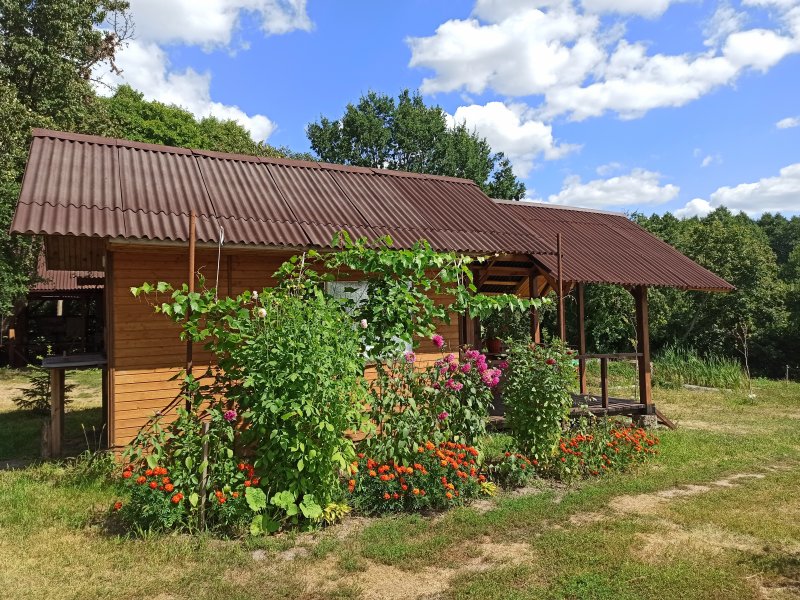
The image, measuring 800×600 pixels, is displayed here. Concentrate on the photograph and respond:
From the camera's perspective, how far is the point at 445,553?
14.7ft

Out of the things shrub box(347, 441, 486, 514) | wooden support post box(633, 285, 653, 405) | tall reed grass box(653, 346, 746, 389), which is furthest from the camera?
tall reed grass box(653, 346, 746, 389)

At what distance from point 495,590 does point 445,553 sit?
68 cm

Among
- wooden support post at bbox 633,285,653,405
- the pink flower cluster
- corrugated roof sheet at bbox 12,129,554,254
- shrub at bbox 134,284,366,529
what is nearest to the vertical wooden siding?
corrugated roof sheet at bbox 12,129,554,254

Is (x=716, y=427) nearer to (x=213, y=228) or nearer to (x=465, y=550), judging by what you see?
(x=465, y=550)

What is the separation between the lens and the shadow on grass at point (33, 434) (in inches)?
303

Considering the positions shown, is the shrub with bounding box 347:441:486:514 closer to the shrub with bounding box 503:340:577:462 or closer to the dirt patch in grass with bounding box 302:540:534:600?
the dirt patch in grass with bounding box 302:540:534:600

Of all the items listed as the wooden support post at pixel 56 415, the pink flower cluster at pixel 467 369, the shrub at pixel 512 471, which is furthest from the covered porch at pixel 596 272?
the wooden support post at pixel 56 415

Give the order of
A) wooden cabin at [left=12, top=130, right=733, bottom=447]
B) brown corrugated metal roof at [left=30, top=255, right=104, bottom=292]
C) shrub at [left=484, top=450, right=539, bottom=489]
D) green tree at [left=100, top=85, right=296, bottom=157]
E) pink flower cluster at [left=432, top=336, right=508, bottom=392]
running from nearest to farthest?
pink flower cluster at [left=432, top=336, right=508, bottom=392] → shrub at [left=484, top=450, right=539, bottom=489] → wooden cabin at [left=12, top=130, right=733, bottom=447] → brown corrugated metal roof at [left=30, top=255, right=104, bottom=292] → green tree at [left=100, top=85, right=296, bottom=157]

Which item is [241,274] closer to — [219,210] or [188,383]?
[219,210]

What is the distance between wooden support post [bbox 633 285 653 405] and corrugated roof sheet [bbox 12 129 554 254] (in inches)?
115

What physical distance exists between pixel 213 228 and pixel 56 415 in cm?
317

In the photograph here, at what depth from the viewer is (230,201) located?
7.70 meters

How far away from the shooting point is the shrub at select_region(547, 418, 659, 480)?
6.47m

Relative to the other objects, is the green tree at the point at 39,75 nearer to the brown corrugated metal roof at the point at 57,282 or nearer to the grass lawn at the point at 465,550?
the brown corrugated metal roof at the point at 57,282
